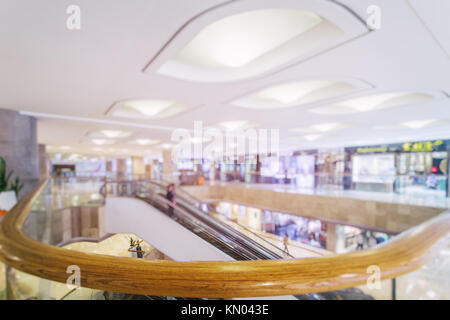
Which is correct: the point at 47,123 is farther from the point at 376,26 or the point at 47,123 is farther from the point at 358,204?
the point at 358,204

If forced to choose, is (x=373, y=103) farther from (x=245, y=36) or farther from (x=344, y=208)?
(x=245, y=36)

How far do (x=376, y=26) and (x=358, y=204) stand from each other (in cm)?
799

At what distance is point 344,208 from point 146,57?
9.22 metres

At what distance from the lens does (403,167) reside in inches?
522

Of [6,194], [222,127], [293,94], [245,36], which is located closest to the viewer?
[245,36]

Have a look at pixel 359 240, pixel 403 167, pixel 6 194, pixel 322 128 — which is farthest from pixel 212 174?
pixel 6 194

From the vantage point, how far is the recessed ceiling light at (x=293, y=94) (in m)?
5.84

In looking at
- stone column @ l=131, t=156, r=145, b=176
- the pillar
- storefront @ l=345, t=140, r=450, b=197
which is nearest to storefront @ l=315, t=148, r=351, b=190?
storefront @ l=345, t=140, r=450, b=197

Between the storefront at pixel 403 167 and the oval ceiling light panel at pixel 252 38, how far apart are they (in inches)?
382

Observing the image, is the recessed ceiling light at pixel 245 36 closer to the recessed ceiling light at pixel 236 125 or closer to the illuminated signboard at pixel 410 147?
the recessed ceiling light at pixel 236 125

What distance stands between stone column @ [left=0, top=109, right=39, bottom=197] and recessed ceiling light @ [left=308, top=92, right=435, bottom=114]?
9.17 metres

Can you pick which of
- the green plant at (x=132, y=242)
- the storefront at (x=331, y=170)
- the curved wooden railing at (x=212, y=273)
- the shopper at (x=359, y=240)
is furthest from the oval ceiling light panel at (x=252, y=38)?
the storefront at (x=331, y=170)

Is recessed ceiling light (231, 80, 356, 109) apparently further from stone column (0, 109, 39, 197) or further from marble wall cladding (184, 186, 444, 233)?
stone column (0, 109, 39, 197)
